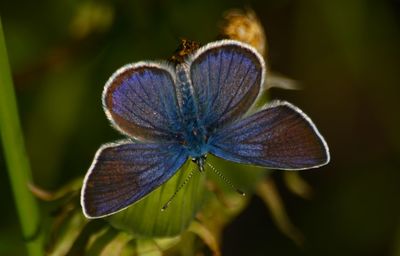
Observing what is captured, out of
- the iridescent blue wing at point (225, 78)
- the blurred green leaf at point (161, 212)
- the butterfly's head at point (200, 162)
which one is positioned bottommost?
A: the blurred green leaf at point (161, 212)

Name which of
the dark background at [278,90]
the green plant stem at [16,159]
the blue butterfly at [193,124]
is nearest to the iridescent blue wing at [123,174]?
the blue butterfly at [193,124]

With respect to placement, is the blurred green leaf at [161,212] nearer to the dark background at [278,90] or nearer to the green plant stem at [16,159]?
the green plant stem at [16,159]

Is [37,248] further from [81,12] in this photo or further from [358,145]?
[358,145]

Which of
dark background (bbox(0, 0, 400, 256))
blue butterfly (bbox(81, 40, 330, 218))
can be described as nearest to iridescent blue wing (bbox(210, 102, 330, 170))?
blue butterfly (bbox(81, 40, 330, 218))

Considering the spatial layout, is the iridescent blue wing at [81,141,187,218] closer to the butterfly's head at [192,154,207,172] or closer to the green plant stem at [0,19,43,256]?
the butterfly's head at [192,154,207,172]

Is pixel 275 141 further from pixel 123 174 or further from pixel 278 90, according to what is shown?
pixel 278 90

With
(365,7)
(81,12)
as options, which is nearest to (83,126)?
(81,12)
